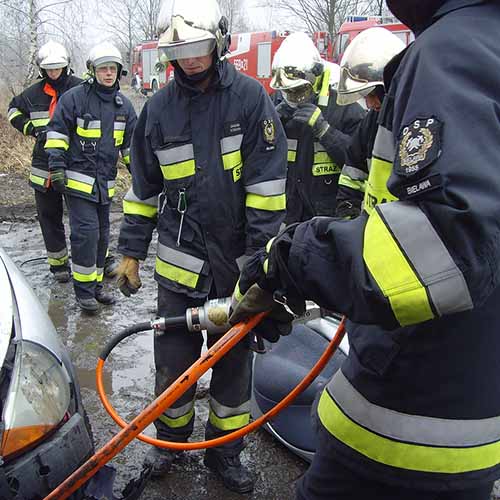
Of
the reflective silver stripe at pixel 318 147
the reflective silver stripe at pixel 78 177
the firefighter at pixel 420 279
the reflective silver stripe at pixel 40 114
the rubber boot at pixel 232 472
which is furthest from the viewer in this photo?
the reflective silver stripe at pixel 40 114

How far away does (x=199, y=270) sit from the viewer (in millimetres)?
2506

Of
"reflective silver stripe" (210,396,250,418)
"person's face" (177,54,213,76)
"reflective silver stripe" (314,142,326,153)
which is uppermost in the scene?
"person's face" (177,54,213,76)

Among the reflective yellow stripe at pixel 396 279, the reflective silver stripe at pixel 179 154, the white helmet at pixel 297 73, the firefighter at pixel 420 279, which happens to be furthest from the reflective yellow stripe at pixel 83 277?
the reflective yellow stripe at pixel 396 279

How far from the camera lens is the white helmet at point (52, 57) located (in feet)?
16.9

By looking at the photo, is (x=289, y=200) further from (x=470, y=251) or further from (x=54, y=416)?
(x=470, y=251)

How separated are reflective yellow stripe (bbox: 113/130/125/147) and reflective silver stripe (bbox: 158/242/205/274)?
7.80 feet

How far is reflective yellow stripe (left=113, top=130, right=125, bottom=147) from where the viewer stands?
4648 mm

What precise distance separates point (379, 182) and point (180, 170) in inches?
49.4

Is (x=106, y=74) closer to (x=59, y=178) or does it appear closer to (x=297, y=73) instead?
(x=59, y=178)

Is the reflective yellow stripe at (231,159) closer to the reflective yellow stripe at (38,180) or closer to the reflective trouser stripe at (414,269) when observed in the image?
the reflective trouser stripe at (414,269)

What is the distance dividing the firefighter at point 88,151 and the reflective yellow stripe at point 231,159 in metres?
2.42

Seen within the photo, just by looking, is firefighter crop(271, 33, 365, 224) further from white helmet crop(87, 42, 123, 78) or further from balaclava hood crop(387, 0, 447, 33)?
balaclava hood crop(387, 0, 447, 33)

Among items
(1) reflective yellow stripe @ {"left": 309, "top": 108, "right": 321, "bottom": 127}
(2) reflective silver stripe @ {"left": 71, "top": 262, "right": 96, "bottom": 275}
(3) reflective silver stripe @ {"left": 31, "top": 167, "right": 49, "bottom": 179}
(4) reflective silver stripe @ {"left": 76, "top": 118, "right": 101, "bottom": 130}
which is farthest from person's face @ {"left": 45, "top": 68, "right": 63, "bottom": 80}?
(1) reflective yellow stripe @ {"left": 309, "top": 108, "right": 321, "bottom": 127}

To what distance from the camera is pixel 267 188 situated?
96.1 inches
